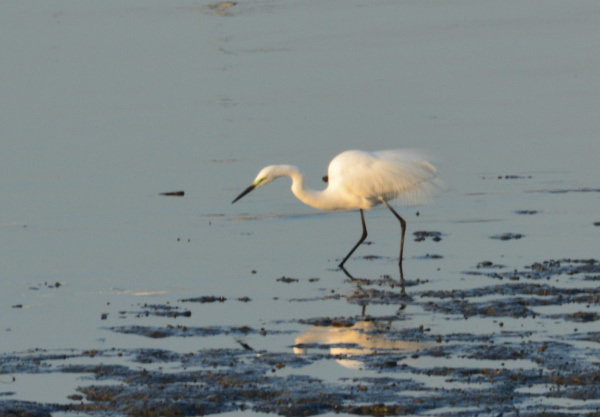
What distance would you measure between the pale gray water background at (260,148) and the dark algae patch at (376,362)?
22 cm

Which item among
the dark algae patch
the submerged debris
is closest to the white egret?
the submerged debris

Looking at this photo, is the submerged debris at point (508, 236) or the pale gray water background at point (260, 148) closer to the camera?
the pale gray water background at point (260, 148)

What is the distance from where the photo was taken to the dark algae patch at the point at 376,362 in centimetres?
788

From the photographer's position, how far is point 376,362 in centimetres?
884

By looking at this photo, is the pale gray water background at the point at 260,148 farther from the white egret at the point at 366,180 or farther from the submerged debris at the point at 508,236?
the white egret at the point at 366,180

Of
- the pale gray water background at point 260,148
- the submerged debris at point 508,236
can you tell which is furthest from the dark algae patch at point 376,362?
the submerged debris at point 508,236

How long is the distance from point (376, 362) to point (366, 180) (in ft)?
16.0

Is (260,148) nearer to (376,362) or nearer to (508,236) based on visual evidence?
(508,236)

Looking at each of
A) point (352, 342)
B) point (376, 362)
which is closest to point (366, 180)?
point (352, 342)

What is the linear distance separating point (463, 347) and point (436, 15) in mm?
25868

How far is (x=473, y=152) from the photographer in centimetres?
1877

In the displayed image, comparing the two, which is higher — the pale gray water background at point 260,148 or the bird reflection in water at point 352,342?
the pale gray water background at point 260,148

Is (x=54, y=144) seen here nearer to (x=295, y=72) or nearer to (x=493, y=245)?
(x=295, y=72)

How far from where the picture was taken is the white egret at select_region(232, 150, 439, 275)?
13523 mm
